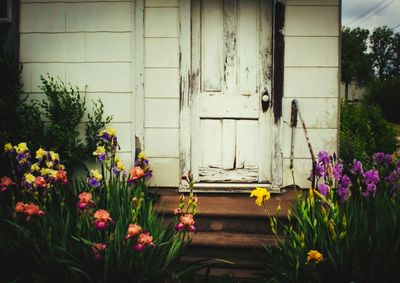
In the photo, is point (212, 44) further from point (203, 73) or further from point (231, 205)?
point (231, 205)

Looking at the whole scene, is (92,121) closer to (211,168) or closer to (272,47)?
(211,168)

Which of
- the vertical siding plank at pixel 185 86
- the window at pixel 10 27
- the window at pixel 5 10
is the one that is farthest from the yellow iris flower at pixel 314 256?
the window at pixel 5 10

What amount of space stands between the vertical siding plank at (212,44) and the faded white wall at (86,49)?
787 mm

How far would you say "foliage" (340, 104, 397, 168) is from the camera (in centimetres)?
504

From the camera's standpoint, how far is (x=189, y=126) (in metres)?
4.36

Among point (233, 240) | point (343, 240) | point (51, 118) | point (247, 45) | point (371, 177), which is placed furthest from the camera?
point (247, 45)

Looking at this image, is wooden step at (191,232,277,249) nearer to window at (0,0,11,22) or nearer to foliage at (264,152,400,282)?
foliage at (264,152,400,282)

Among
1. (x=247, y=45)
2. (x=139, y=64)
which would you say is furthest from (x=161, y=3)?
(x=247, y=45)

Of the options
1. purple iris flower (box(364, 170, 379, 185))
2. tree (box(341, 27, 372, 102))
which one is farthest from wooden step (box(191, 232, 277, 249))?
tree (box(341, 27, 372, 102))

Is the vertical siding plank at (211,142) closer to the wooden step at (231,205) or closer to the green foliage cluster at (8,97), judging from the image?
the wooden step at (231,205)

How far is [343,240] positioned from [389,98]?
24.8 metres

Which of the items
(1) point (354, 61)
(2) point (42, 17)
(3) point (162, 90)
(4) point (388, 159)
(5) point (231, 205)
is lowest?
(5) point (231, 205)

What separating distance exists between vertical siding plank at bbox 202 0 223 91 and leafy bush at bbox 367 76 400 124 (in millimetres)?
22501

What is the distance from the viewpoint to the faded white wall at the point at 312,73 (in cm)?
428
